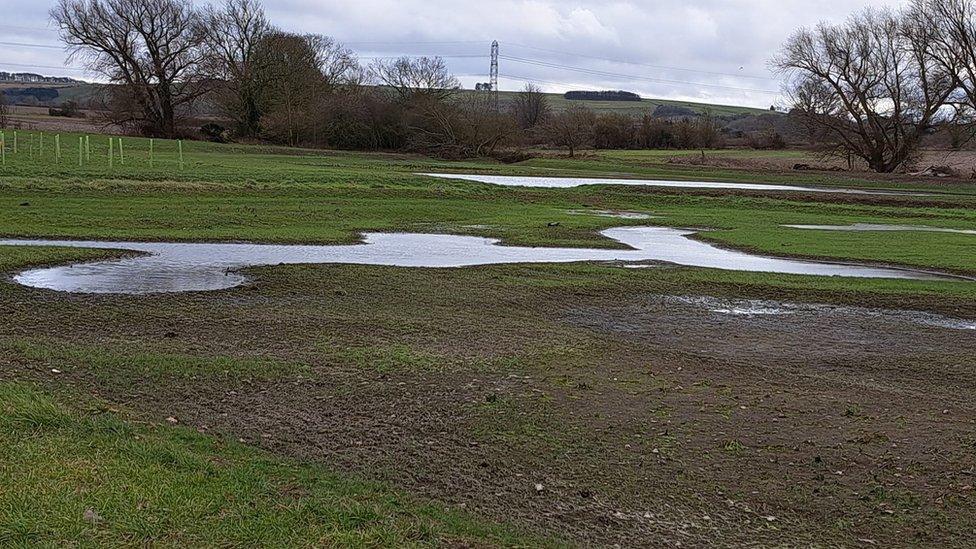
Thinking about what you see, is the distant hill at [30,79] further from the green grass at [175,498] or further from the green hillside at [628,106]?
the green grass at [175,498]

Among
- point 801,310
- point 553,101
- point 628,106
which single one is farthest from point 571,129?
point 553,101

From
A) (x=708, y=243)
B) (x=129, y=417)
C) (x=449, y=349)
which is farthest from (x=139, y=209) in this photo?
(x=129, y=417)

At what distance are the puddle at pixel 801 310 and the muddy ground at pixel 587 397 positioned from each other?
87 mm

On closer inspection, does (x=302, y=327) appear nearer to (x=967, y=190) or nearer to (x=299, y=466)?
(x=299, y=466)

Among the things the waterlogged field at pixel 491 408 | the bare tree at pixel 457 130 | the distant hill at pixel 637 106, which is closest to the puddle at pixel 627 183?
the bare tree at pixel 457 130

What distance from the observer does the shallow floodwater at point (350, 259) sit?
14.7 m

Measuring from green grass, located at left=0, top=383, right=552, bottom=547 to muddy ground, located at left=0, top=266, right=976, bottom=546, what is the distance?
20.3 inches

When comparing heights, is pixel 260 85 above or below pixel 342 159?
above

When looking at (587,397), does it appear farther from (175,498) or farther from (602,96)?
(602,96)

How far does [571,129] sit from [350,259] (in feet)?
197

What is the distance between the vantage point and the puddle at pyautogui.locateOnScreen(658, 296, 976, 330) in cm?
1391

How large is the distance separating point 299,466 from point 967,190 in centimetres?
4729

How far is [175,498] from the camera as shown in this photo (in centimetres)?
536

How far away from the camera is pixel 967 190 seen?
1811 inches
